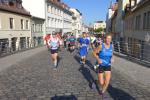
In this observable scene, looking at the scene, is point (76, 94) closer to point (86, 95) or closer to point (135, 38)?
point (86, 95)

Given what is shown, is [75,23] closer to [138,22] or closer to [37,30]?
[37,30]

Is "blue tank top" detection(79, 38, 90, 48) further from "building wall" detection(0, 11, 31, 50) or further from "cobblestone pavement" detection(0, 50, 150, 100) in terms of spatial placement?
"building wall" detection(0, 11, 31, 50)

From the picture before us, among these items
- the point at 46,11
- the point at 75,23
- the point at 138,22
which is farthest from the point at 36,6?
the point at 75,23

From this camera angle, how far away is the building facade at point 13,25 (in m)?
25.8

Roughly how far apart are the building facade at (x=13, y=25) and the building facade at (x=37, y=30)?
70.4 inches

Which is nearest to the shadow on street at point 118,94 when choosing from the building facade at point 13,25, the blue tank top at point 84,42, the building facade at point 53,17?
the blue tank top at point 84,42

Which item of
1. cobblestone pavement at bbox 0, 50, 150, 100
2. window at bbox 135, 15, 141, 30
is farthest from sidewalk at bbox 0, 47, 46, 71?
window at bbox 135, 15, 141, 30

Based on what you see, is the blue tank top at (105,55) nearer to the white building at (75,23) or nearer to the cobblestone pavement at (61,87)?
the cobblestone pavement at (61,87)

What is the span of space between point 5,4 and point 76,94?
76.8 ft

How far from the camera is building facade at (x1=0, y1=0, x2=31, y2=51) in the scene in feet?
84.8

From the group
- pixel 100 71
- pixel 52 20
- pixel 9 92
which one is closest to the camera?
pixel 100 71

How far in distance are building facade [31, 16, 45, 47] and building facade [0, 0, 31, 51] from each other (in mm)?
1788

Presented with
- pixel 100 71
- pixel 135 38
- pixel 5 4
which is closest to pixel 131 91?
pixel 100 71

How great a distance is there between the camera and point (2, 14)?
1009 inches
